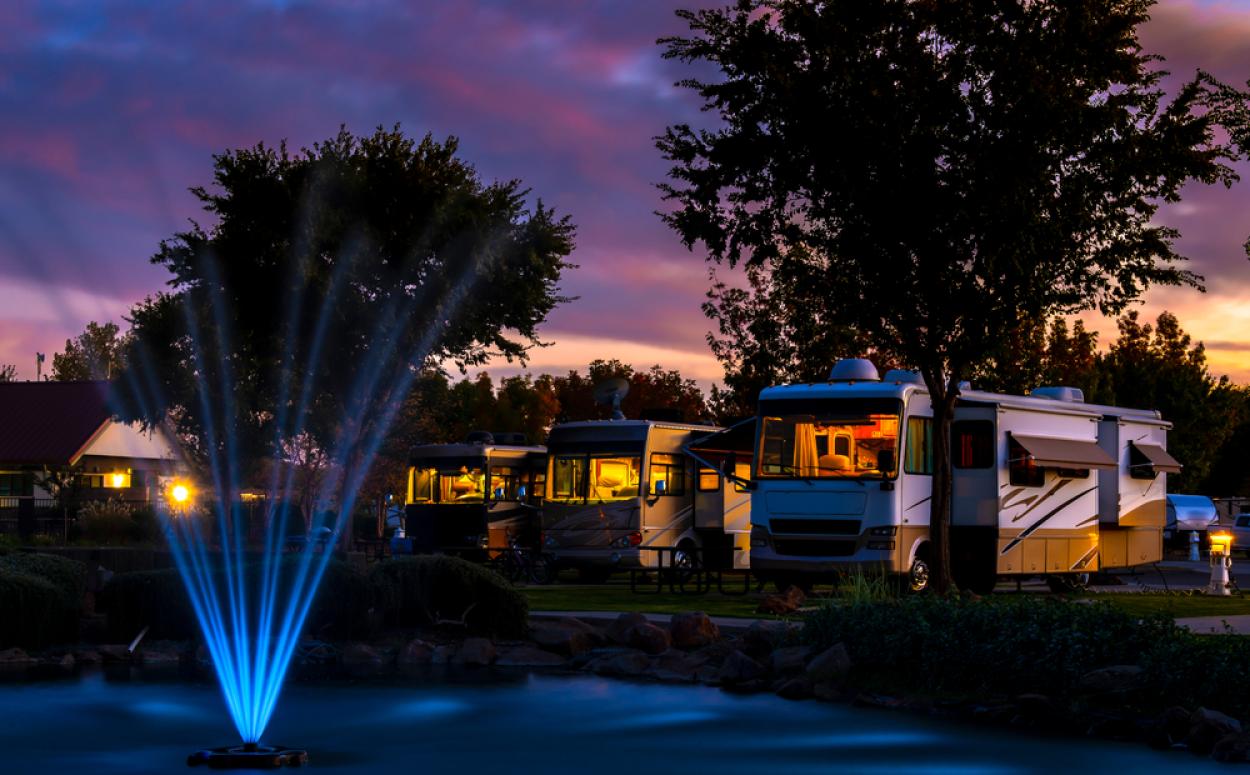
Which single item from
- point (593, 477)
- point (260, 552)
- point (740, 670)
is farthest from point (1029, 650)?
point (593, 477)

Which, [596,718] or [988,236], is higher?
[988,236]

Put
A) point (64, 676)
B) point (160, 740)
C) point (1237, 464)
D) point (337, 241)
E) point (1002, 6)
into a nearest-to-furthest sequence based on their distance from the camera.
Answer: point (160, 740), point (64, 676), point (1002, 6), point (337, 241), point (1237, 464)

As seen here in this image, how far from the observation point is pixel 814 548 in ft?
86.5

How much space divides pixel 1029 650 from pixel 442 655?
7.32 metres

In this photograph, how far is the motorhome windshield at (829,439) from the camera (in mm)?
26344

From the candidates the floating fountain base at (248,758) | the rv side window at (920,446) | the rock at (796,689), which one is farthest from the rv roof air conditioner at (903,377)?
the floating fountain base at (248,758)

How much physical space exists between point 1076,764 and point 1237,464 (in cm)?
8595

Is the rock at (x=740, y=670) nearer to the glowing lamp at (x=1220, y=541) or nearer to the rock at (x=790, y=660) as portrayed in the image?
the rock at (x=790, y=660)

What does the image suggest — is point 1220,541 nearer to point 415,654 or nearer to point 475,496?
point 415,654

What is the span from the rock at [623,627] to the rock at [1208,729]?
7.86 m

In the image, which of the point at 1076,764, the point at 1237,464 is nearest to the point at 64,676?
the point at 1076,764

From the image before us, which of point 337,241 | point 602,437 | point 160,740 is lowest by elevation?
point 160,740

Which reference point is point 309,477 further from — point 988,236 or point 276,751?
point 276,751

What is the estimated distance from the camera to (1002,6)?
953 inches
